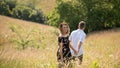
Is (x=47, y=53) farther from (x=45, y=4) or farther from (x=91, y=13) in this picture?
(x=45, y=4)

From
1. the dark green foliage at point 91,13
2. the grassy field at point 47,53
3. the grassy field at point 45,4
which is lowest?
the grassy field at point 45,4

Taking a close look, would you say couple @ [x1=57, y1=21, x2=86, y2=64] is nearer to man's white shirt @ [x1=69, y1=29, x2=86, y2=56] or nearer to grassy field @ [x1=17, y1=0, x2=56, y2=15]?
man's white shirt @ [x1=69, y1=29, x2=86, y2=56]

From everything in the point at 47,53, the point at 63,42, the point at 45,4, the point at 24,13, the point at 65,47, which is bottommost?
the point at 45,4

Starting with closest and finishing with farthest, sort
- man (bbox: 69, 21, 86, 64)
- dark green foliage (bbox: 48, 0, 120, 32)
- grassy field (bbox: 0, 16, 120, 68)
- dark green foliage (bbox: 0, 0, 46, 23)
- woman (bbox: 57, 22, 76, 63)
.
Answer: grassy field (bbox: 0, 16, 120, 68), woman (bbox: 57, 22, 76, 63), man (bbox: 69, 21, 86, 64), dark green foliage (bbox: 48, 0, 120, 32), dark green foliage (bbox: 0, 0, 46, 23)

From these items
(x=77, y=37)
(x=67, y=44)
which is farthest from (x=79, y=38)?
(x=67, y=44)

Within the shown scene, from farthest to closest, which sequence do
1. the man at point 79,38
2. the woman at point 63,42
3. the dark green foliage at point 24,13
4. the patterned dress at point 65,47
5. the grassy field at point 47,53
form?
the dark green foliage at point 24,13 < the man at point 79,38 < the patterned dress at point 65,47 < the woman at point 63,42 < the grassy field at point 47,53

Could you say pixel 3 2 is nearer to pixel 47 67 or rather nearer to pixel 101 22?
pixel 101 22

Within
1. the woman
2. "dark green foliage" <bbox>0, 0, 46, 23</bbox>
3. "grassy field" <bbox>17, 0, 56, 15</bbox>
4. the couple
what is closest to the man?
the couple

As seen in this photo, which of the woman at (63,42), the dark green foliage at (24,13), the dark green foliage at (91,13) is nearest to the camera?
the woman at (63,42)

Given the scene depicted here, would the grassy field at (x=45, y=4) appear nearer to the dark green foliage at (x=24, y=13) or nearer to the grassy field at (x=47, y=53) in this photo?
the dark green foliage at (x=24, y=13)

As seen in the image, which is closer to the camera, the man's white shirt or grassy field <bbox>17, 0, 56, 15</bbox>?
the man's white shirt

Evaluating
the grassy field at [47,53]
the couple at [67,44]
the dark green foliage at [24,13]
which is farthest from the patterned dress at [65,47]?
the dark green foliage at [24,13]

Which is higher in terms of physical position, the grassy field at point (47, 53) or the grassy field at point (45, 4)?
the grassy field at point (47, 53)

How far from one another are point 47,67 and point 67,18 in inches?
1505
